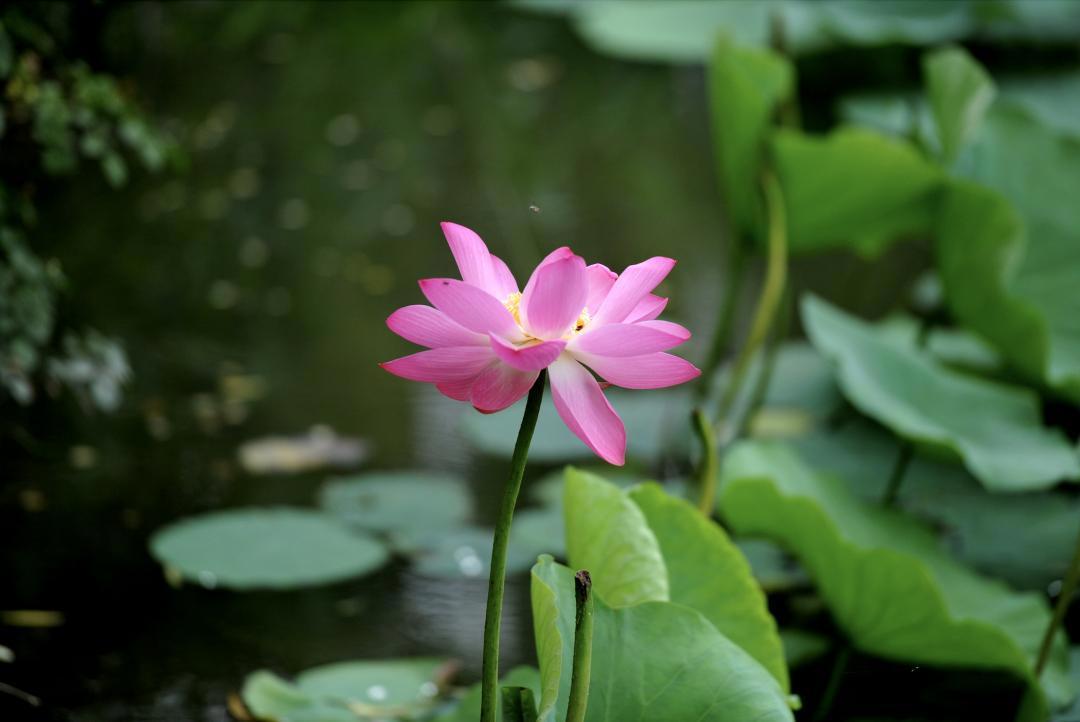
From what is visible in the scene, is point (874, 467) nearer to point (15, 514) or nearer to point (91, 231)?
point (15, 514)

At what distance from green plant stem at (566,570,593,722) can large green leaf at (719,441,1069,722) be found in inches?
18.7

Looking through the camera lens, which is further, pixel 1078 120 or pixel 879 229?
pixel 1078 120

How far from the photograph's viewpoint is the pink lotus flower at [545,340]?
67 cm

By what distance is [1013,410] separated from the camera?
1505mm

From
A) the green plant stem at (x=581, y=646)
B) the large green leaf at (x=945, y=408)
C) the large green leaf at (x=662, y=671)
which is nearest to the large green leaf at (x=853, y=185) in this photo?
the large green leaf at (x=945, y=408)

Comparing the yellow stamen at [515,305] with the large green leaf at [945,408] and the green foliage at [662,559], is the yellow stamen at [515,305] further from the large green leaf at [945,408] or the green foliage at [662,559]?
the large green leaf at [945,408]

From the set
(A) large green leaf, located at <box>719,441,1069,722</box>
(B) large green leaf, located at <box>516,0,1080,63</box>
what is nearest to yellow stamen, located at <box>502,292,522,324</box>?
(A) large green leaf, located at <box>719,441,1069,722</box>

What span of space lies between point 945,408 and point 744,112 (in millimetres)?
482

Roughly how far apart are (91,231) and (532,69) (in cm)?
216

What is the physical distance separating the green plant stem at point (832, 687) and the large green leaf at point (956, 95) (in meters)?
0.72

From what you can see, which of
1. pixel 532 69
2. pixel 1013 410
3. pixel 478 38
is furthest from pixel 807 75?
pixel 1013 410

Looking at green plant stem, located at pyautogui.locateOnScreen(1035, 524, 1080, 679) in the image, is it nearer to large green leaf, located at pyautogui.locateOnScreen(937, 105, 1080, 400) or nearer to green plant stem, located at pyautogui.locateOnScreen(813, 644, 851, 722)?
green plant stem, located at pyautogui.locateOnScreen(813, 644, 851, 722)

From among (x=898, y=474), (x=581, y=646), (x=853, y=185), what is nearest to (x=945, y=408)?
(x=898, y=474)

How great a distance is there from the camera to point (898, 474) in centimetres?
151
